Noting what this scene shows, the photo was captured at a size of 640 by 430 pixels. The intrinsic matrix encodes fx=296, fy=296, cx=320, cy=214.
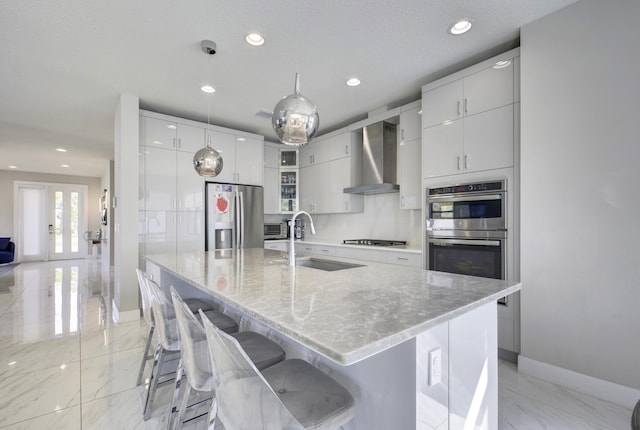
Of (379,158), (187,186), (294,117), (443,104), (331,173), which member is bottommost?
(187,186)

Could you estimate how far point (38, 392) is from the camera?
203 cm

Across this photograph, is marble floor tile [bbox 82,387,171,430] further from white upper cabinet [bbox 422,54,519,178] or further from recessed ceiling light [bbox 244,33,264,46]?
white upper cabinet [bbox 422,54,519,178]

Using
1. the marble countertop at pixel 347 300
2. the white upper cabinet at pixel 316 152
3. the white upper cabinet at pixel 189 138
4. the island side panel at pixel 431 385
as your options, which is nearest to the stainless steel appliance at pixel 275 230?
the white upper cabinet at pixel 316 152

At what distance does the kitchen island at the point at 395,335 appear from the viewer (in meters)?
0.85

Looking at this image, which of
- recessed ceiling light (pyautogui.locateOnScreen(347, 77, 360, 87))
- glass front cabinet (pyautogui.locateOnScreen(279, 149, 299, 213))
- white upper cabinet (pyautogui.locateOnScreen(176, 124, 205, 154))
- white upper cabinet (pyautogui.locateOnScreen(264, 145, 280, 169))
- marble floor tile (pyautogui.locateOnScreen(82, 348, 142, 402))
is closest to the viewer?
marble floor tile (pyautogui.locateOnScreen(82, 348, 142, 402))

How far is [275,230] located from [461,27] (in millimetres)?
3972

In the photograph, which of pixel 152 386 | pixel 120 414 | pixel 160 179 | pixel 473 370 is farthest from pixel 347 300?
pixel 160 179

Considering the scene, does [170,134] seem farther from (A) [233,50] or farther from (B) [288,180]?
(B) [288,180]

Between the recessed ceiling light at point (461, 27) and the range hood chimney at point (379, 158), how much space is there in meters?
1.61

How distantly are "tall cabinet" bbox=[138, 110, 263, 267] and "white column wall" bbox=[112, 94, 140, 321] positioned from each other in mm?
184

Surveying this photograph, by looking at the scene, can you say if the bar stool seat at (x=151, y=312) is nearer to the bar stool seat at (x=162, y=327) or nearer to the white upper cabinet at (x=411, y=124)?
the bar stool seat at (x=162, y=327)

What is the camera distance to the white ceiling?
2076 mm

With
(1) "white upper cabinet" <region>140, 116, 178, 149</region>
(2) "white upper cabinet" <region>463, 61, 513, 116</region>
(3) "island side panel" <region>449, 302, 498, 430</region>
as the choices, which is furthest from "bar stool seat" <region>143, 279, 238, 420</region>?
(2) "white upper cabinet" <region>463, 61, 513, 116</region>

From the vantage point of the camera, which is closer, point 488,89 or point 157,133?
point 488,89
